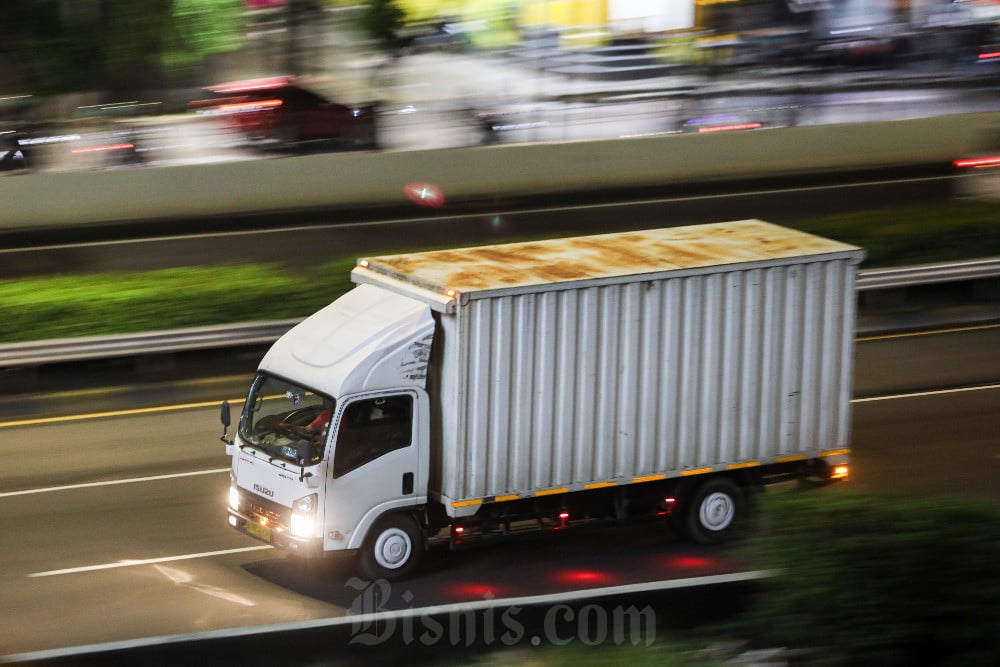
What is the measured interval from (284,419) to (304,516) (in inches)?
33.6

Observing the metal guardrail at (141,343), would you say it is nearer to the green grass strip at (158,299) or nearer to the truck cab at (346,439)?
the green grass strip at (158,299)

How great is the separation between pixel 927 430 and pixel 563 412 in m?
6.04

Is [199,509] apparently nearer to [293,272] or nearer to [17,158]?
[293,272]

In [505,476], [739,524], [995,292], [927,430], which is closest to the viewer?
[505,476]

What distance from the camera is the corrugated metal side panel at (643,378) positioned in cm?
1154

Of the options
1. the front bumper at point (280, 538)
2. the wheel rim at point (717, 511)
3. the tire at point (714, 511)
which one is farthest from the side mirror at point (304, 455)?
the wheel rim at point (717, 511)

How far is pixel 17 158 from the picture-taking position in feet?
86.2

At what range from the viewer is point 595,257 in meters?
12.4

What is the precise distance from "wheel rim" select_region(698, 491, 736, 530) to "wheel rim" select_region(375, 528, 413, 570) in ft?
8.37

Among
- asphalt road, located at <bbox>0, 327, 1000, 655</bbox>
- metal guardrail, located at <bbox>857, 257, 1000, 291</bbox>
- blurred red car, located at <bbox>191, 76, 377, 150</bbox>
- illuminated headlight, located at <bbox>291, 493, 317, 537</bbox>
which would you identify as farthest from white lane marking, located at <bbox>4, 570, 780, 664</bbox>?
blurred red car, located at <bbox>191, 76, 377, 150</bbox>

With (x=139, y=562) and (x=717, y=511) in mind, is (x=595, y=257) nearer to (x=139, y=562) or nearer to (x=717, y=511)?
(x=717, y=511)

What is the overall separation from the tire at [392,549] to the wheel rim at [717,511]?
8.05 ft

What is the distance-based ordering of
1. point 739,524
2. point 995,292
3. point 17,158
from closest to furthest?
1. point 739,524
2. point 995,292
3. point 17,158

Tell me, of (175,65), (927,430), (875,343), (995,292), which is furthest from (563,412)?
(175,65)
